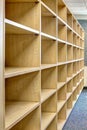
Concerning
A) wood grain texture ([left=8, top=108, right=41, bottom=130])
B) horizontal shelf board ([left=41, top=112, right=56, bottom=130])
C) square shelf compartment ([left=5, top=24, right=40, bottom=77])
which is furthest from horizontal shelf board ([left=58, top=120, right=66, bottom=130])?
square shelf compartment ([left=5, top=24, right=40, bottom=77])

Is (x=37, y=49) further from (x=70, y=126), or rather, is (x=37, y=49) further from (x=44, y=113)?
(x=70, y=126)

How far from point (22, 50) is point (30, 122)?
70 cm

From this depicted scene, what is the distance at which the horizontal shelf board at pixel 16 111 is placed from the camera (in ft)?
5.56

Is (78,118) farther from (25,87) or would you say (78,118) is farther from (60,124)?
(25,87)

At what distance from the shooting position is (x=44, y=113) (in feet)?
10.6

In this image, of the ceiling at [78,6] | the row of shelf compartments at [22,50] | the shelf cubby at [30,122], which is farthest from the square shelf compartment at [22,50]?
the ceiling at [78,6]

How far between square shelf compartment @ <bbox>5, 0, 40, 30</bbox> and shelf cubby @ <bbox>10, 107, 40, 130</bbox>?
0.85 m

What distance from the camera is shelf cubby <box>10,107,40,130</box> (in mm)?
2320

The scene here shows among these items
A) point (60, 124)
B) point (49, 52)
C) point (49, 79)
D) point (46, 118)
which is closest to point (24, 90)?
point (46, 118)

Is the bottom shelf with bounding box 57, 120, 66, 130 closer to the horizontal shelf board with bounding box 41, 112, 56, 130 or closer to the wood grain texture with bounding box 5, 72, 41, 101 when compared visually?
the horizontal shelf board with bounding box 41, 112, 56, 130

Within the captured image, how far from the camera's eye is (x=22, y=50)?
7.66 ft

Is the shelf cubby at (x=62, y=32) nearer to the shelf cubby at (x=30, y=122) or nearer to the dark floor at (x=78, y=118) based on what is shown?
the dark floor at (x=78, y=118)

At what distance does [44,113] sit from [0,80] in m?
1.91

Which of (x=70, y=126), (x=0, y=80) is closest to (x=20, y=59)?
(x=0, y=80)
